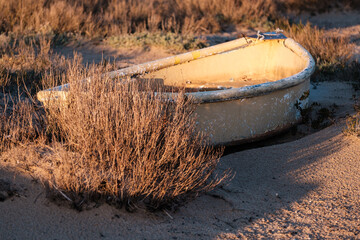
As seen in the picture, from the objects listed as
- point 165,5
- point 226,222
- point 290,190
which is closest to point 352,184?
point 290,190

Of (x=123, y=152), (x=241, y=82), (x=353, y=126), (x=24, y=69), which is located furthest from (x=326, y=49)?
(x=123, y=152)

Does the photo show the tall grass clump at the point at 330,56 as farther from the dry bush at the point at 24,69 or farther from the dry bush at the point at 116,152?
the dry bush at the point at 116,152

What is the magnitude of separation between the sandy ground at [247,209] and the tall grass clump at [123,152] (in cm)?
15

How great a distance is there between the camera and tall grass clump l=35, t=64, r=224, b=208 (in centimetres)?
337

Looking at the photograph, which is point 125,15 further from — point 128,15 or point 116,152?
point 116,152

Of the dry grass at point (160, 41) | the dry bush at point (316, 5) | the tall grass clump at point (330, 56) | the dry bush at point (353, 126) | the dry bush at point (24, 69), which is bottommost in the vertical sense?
the dry bush at point (316, 5)

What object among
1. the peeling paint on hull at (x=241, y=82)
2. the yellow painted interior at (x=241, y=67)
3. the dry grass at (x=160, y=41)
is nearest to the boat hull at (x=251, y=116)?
the peeling paint on hull at (x=241, y=82)

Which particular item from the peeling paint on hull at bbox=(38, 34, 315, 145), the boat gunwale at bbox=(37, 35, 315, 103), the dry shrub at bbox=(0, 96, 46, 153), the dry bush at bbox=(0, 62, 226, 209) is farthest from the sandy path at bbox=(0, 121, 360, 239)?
the boat gunwale at bbox=(37, 35, 315, 103)

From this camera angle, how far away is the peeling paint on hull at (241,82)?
469 centimetres

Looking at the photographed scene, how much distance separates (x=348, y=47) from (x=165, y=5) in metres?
4.55

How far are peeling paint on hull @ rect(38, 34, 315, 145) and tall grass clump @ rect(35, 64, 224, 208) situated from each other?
1.79 feet

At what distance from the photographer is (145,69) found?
18.6 feet

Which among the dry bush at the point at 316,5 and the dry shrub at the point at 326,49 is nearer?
the dry shrub at the point at 326,49

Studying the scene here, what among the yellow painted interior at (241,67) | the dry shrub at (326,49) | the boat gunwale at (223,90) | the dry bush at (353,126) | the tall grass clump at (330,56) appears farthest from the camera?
the dry shrub at (326,49)
